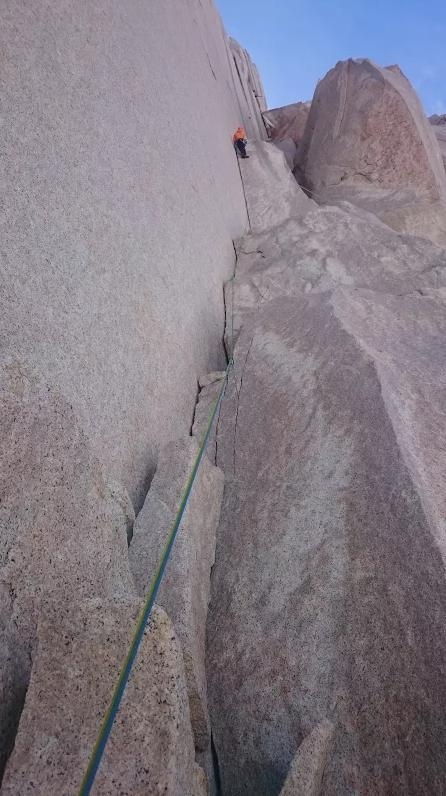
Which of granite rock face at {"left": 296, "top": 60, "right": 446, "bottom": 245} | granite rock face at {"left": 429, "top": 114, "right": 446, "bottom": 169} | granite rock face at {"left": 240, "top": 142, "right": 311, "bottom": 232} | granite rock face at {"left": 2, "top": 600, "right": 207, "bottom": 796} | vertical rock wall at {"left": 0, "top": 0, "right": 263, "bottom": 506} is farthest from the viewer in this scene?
granite rock face at {"left": 429, "top": 114, "right": 446, "bottom": 169}

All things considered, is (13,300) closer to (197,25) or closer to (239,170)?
(239,170)

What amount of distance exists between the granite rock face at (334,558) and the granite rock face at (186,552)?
110 millimetres

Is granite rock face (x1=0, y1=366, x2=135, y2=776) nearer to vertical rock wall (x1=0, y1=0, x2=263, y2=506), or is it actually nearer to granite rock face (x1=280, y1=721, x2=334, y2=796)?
vertical rock wall (x1=0, y1=0, x2=263, y2=506)

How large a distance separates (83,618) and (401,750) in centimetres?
109

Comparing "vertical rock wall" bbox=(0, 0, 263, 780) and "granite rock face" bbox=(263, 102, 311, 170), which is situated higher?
"granite rock face" bbox=(263, 102, 311, 170)

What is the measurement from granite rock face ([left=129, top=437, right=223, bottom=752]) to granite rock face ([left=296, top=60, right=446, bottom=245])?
6.43 metres

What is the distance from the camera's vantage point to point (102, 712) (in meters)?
1.26

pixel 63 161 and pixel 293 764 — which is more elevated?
pixel 63 161

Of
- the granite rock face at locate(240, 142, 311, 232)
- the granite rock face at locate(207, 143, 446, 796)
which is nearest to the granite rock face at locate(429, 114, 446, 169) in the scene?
the granite rock face at locate(240, 142, 311, 232)

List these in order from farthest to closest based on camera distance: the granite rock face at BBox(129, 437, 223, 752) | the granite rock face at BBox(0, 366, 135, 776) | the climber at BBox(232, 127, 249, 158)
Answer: the climber at BBox(232, 127, 249, 158)
the granite rock face at BBox(129, 437, 223, 752)
the granite rock face at BBox(0, 366, 135, 776)

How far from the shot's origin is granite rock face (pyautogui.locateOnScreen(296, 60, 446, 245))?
775cm

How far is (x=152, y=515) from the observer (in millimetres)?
2182

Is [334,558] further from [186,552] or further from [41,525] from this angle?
[41,525]

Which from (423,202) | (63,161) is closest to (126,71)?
(63,161)
